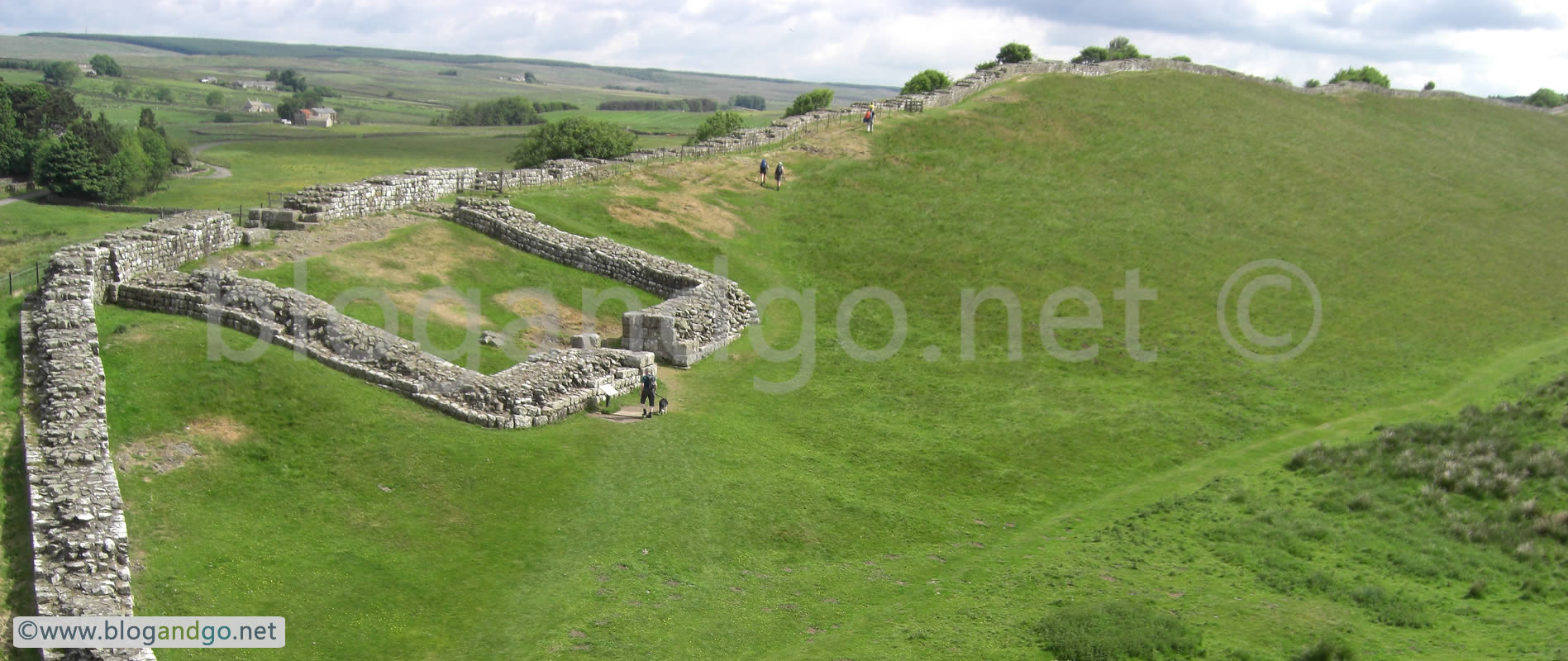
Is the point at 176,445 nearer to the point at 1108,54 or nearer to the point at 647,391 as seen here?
the point at 647,391

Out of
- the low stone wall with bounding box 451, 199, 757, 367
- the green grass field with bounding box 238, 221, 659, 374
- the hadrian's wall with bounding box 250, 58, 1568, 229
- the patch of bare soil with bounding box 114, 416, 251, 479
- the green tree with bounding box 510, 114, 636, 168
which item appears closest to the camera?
the patch of bare soil with bounding box 114, 416, 251, 479

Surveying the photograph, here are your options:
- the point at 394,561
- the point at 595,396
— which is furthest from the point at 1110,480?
the point at 394,561

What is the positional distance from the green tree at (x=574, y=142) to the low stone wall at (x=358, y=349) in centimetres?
4203

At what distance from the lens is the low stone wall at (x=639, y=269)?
38531mm

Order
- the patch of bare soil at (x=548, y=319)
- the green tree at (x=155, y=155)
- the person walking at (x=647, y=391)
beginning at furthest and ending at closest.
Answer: the green tree at (x=155, y=155) → the patch of bare soil at (x=548, y=319) → the person walking at (x=647, y=391)

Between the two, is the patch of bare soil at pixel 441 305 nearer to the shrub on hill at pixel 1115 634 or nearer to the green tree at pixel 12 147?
the shrub on hill at pixel 1115 634

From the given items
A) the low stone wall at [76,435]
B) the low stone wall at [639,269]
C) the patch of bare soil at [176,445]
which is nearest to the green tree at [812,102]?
the low stone wall at [639,269]

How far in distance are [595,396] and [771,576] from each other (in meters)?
9.28

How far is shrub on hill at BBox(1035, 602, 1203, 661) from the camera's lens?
70.3 feet

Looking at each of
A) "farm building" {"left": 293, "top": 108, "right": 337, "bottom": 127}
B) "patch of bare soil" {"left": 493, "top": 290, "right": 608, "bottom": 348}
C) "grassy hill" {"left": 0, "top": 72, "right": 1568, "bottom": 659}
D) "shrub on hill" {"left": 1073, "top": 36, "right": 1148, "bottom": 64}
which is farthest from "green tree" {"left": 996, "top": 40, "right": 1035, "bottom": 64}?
"farm building" {"left": 293, "top": 108, "right": 337, "bottom": 127}

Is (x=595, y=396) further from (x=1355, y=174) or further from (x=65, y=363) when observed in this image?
(x=1355, y=174)

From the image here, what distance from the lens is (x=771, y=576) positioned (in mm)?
24422

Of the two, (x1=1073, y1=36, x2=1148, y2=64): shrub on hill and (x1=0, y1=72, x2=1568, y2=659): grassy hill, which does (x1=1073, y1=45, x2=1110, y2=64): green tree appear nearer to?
(x1=1073, y1=36, x2=1148, y2=64): shrub on hill

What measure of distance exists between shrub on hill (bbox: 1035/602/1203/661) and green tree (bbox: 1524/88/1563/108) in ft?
413
